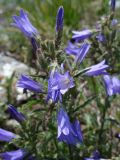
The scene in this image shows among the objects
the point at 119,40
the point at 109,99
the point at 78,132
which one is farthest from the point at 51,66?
the point at 109,99

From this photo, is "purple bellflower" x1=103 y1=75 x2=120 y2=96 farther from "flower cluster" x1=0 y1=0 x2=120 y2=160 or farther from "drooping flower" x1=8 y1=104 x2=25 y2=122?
"drooping flower" x1=8 y1=104 x2=25 y2=122

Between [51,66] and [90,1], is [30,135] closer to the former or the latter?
[51,66]

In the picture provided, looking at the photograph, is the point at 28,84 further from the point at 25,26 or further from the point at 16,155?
the point at 16,155

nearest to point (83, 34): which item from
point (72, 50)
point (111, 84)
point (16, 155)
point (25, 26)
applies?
point (72, 50)

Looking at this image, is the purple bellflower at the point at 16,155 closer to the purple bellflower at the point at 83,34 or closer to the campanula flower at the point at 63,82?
the campanula flower at the point at 63,82

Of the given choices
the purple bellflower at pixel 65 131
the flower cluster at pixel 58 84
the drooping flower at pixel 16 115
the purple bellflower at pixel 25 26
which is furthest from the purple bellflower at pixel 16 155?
the purple bellflower at pixel 25 26
